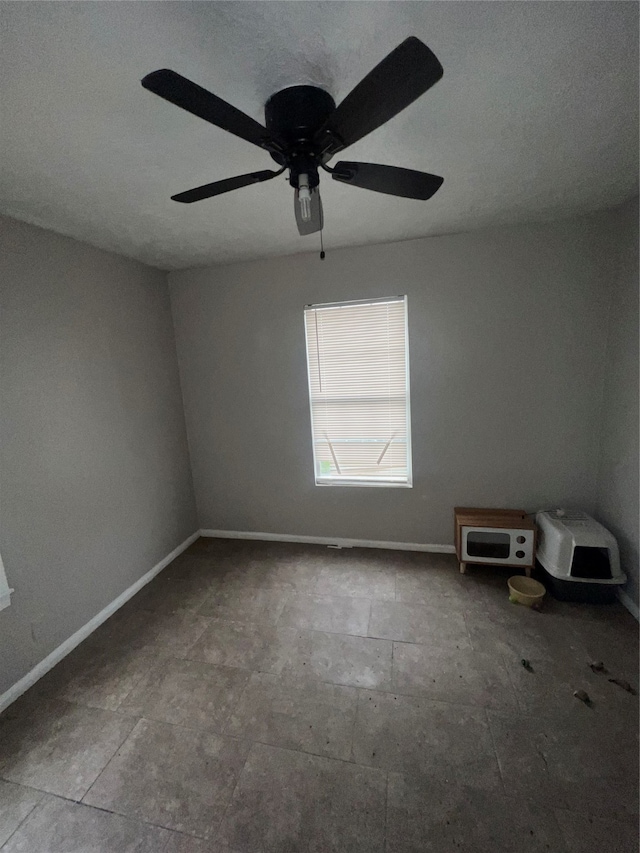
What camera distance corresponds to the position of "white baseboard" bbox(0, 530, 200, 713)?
5.89ft

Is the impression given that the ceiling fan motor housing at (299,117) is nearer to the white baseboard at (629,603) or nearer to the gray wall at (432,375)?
the gray wall at (432,375)

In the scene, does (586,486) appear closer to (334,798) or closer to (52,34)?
(334,798)

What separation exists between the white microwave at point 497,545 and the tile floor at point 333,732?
0.23m

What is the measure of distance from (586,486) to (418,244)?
2.22m

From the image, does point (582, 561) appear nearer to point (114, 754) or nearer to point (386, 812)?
point (386, 812)

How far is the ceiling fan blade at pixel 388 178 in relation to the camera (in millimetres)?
1112

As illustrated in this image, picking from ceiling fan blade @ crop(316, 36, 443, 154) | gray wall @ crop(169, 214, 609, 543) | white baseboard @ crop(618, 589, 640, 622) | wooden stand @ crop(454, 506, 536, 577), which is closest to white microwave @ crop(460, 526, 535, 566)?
wooden stand @ crop(454, 506, 536, 577)

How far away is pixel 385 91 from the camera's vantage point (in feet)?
2.69

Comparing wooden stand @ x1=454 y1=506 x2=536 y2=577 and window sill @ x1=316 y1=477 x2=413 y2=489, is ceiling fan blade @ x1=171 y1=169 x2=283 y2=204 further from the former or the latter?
wooden stand @ x1=454 y1=506 x2=536 y2=577

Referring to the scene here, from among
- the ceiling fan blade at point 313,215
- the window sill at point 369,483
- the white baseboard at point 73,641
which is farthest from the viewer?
the window sill at point 369,483

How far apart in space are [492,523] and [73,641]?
292 cm

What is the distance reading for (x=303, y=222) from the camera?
122 centimetres

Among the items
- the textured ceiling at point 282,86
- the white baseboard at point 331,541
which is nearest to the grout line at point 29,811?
the white baseboard at point 331,541

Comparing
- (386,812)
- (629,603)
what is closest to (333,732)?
(386,812)
